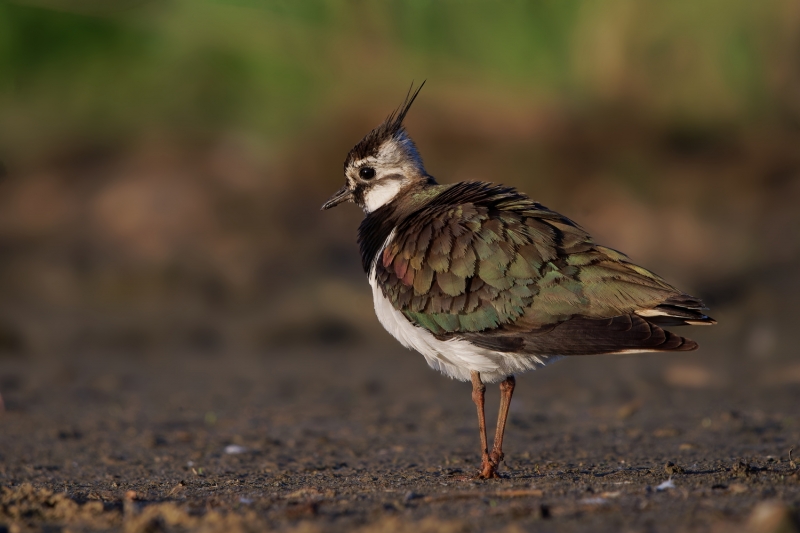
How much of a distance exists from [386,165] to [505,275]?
1.86m

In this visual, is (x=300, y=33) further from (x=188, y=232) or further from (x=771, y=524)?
(x=771, y=524)

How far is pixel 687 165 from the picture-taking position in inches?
600

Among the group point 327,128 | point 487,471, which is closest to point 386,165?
point 487,471

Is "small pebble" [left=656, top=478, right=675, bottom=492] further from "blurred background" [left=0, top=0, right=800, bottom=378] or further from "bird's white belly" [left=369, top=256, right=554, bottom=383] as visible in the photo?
"blurred background" [left=0, top=0, right=800, bottom=378]

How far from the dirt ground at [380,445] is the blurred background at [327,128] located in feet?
7.12

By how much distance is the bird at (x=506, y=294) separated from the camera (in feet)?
20.8

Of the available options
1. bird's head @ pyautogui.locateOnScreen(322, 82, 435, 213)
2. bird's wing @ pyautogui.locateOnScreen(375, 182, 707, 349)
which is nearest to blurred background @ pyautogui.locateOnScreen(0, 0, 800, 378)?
bird's head @ pyautogui.locateOnScreen(322, 82, 435, 213)

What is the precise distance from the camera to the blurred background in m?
14.5

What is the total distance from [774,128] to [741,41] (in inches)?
54.8

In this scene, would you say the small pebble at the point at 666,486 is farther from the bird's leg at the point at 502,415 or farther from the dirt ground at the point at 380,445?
the bird's leg at the point at 502,415

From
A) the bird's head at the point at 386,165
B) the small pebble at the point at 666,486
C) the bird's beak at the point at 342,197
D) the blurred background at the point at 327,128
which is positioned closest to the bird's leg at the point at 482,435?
the small pebble at the point at 666,486

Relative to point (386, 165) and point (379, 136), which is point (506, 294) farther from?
point (379, 136)

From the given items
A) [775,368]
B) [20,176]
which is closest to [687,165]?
[775,368]

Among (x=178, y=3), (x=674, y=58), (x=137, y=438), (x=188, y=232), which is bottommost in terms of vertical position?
(x=137, y=438)
